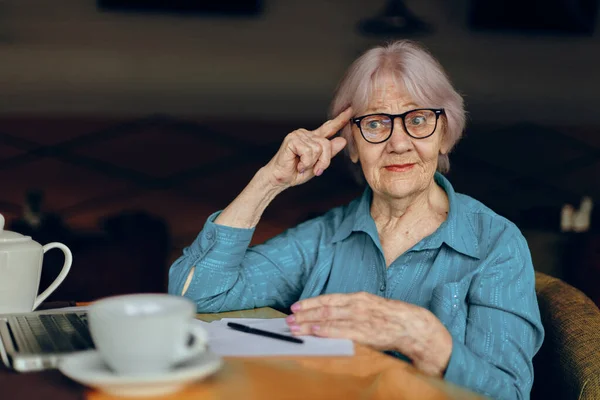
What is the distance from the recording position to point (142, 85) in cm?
437

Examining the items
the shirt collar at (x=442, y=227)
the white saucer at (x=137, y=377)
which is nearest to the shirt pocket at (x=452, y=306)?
the shirt collar at (x=442, y=227)

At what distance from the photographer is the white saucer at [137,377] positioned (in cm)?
92

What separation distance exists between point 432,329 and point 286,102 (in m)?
3.29

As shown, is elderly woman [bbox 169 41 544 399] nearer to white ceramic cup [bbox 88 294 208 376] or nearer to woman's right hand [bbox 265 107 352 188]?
woman's right hand [bbox 265 107 352 188]

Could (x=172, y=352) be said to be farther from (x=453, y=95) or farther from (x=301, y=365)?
(x=453, y=95)

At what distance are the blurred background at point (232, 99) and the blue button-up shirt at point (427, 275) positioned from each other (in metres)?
2.27

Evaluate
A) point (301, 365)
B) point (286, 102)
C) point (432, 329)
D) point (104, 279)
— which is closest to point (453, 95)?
point (432, 329)

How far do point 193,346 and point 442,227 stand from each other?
874 millimetres

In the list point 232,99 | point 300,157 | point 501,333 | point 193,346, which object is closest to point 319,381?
point 193,346

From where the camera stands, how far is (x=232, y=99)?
4445 millimetres

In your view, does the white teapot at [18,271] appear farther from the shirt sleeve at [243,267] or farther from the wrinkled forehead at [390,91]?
the wrinkled forehead at [390,91]

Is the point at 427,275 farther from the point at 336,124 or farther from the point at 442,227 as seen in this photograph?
the point at 336,124

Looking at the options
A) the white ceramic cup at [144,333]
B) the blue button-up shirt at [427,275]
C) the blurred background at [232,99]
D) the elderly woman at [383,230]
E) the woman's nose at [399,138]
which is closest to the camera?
the white ceramic cup at [144,333]

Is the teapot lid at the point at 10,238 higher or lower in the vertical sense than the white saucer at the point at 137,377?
higher
